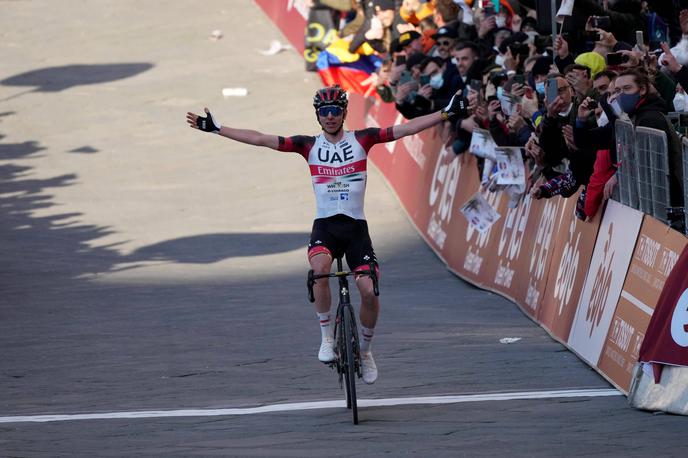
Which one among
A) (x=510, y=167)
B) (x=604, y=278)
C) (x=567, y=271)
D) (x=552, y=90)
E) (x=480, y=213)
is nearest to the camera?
(x=604, y=278)

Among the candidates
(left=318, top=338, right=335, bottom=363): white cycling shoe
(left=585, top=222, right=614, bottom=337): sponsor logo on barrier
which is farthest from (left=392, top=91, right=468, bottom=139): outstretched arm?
(left=585, top=222, right=614, bottom=337): sponsor logo on barrier

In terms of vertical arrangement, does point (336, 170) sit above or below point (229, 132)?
below

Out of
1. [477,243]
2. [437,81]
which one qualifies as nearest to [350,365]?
[477,243]

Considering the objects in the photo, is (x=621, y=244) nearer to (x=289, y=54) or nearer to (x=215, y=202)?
(x=215, y=202)

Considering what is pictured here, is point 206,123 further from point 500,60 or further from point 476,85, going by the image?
point 500,60

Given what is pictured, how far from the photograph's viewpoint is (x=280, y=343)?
15148 millimetres

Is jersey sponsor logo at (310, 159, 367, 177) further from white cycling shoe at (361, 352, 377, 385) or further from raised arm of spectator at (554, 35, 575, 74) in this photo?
raised arm of spectator at (554, 35, 575, 74)

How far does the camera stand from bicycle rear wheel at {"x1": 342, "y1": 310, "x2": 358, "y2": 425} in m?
10.4

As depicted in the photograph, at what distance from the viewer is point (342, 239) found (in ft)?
37.7

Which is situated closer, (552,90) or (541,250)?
(552,90)

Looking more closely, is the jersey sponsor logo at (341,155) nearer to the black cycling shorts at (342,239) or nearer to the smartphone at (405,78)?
the black cycling shorts at (342,239)

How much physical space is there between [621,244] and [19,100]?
23624mm

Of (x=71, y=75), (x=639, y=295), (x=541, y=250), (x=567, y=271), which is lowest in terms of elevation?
(x=71, y=75)

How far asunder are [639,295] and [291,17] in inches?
993
